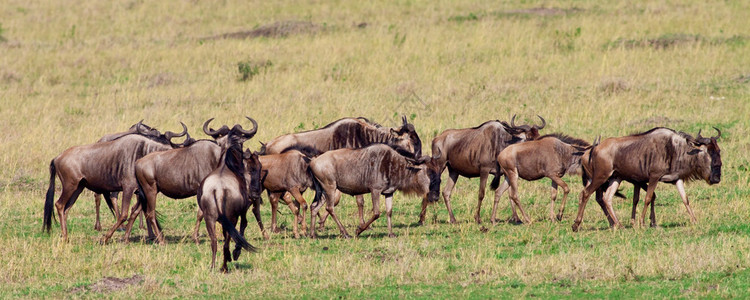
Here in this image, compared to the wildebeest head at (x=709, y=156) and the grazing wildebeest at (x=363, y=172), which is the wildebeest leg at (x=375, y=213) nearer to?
the grazing wildebeest at (x=363, y=172)

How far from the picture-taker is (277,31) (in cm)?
3052

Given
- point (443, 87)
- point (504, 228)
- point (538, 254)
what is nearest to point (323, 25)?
point (443, 87)

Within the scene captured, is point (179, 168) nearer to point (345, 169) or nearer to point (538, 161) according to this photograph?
point (345, 169)

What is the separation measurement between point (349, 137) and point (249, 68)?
414 inches

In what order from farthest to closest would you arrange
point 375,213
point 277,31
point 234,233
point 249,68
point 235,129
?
point 277,31 < point 249,68 < point 375,213 < point 235,129 < point 234,233

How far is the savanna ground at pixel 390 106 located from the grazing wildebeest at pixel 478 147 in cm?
67

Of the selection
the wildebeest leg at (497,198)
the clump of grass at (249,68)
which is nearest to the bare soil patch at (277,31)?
the clump of grass at (249,68)

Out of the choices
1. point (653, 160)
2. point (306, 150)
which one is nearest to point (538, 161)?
point (653, 160)

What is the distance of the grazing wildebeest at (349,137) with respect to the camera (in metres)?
15.3

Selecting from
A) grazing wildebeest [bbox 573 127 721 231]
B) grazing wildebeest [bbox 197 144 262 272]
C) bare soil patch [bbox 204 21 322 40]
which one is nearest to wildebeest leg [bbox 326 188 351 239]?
grazing wildebeest [bbox 197 144 262 272]

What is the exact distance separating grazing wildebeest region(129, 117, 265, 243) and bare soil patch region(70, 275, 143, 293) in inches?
99.6

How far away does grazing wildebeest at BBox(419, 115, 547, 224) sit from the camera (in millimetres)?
15320

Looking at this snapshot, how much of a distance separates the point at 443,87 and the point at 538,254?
1275 centimetres

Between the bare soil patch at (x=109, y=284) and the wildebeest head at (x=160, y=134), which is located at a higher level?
the wildebeest head at (x=160, y=134)
